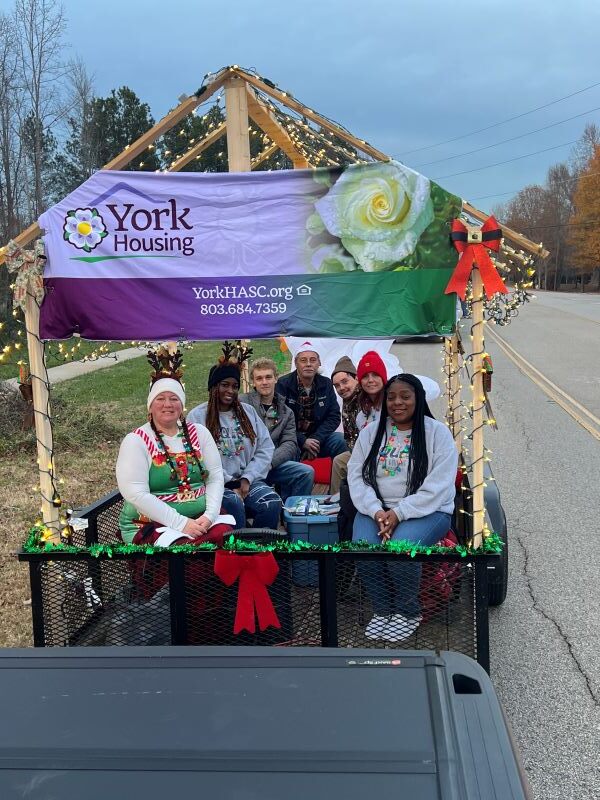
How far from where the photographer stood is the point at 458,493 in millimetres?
4867

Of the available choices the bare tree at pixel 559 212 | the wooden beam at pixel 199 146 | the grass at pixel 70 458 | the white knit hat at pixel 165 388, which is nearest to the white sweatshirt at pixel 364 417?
the white knit hat at pixel 165 388

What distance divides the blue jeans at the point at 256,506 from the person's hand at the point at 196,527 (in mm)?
588

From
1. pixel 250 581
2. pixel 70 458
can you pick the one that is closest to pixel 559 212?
pixel 70 458

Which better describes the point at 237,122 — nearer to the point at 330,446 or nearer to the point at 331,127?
the point at 331,127

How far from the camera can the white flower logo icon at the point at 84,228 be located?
150 inches

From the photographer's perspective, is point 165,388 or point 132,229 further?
point 165,388

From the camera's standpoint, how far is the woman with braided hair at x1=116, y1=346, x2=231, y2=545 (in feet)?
13.4

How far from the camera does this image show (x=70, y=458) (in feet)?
29.5

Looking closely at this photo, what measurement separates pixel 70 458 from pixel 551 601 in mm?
6049

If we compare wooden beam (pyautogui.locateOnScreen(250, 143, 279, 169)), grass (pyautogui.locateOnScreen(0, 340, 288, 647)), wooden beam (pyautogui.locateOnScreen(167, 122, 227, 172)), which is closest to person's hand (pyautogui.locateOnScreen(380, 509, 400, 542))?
grass (pyautogui.locateOnScreen(0, 340, 288, 647))

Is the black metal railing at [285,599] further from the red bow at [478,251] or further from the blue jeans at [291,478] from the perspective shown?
the blue jeans at [291,478]

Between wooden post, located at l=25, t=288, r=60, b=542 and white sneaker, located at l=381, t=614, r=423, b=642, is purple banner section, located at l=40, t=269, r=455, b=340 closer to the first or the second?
wooden post, located at l=25, t=288, r=60, b=542

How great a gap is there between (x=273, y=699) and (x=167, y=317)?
2478mm

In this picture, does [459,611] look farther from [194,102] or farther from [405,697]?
[194,102]
